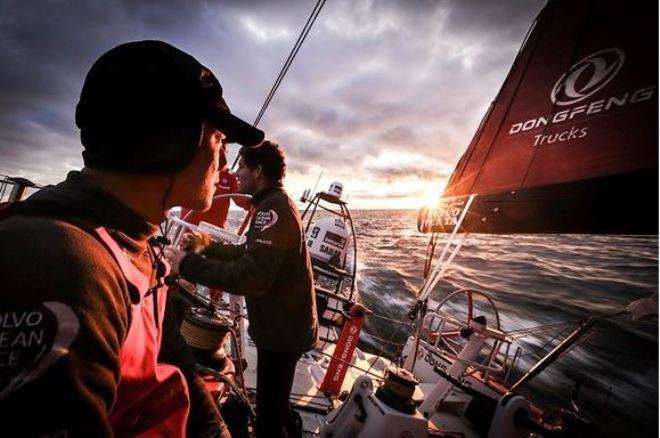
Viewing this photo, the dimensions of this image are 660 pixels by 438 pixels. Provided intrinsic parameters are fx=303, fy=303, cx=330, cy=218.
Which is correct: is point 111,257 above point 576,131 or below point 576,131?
below

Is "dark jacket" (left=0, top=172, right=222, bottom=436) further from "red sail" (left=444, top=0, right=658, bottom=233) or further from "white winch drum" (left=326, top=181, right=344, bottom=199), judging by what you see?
"white winch drum" (left=326, top=181, right=344, bottom=199)

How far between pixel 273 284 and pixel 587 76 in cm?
333

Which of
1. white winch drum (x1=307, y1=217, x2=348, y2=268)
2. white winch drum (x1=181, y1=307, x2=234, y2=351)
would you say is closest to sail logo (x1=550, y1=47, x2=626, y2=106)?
white winch drum (x1=181, y1=307, x2=234, y2=351)

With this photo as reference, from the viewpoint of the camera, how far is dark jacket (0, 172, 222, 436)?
0.57 meters

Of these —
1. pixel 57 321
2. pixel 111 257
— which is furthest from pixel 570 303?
pixel 57 321

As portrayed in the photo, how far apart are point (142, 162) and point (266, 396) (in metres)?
2.14

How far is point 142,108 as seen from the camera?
946 millimetres

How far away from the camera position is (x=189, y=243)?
2.34 m

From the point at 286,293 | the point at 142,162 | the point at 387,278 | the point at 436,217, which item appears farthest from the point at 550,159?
the point at 387,278

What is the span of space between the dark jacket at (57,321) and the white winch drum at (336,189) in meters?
6.17

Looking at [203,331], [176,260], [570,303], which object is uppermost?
[570,303]

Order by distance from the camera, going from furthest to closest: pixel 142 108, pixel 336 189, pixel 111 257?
pixel 336 189 < pixel 142 108 < pixel 111 257

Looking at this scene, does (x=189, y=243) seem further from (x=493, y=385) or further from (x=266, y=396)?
(x=493, y=385)

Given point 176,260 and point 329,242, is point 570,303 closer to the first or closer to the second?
point 329,242
